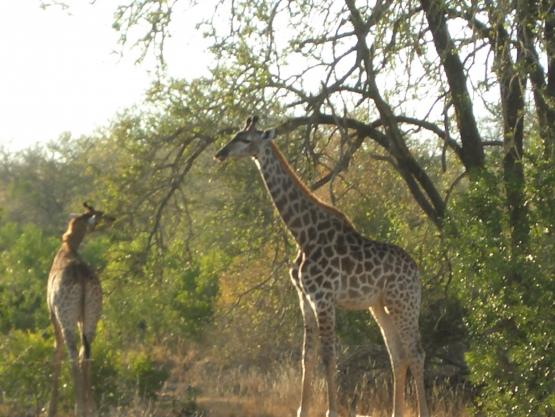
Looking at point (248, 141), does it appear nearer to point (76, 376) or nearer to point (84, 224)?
point (84, 224)

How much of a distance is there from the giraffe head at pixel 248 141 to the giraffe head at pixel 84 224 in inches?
91.2

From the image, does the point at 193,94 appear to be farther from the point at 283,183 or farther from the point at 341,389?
the point at 341,389

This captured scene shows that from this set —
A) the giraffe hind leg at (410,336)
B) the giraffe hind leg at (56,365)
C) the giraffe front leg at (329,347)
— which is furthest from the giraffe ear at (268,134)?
the giraffe hind leg at (56,365)

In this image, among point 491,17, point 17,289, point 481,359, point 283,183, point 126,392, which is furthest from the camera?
point 17,289

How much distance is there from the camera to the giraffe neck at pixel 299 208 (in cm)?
1036

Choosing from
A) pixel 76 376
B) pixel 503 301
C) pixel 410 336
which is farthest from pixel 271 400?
pixel 503 301

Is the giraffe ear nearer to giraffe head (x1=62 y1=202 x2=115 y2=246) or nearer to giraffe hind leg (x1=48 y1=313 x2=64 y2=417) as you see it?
giraffe head (x1=62 y1=202 x2=115 y2=246)

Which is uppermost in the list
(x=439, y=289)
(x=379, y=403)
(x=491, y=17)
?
(x=491, y=17)

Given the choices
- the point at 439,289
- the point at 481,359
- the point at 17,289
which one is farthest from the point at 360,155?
the point at 17,289

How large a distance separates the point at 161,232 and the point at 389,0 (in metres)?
4.28

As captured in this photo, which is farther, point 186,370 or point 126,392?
point 186,370

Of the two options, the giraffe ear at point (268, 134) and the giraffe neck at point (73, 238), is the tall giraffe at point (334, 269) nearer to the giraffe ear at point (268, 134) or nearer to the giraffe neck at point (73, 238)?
the giraffe ear at point (268, 134)

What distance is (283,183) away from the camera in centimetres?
1038

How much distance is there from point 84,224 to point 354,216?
384 cm
